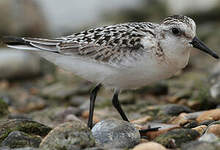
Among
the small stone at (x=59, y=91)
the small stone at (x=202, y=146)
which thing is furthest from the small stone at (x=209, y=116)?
the small stone at (x=59, y=91)

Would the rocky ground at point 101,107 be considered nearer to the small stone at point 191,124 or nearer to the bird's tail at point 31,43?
the small stone at point 191,124

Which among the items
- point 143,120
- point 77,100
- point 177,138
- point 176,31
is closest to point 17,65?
point 77,100

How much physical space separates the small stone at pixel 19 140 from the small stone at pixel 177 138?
135 cm

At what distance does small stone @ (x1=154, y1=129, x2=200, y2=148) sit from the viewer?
4527 millimetres

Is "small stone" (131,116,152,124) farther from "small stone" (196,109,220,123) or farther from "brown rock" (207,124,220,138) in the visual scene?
"brown rock" (207,124,220,138)

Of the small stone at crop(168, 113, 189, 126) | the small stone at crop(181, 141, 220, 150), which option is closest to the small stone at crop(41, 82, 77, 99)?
the small stone at crop(168, 113, 189, 126)

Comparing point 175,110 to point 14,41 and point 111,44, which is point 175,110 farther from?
point 14,41

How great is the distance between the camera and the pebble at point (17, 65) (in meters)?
9.68

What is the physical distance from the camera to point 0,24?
37.9ft

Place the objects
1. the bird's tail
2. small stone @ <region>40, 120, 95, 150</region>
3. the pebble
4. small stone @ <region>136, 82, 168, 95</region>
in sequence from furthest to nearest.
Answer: the pebble
small stone @ <region>136, 82, 168, 95</region>
the bird's tail
small stone @ <region>40, 120, 95, 150</region>

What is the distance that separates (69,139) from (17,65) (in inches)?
225

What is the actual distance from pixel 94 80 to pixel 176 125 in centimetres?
119

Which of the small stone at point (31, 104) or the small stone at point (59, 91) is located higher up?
the small stone at point (59, 91)

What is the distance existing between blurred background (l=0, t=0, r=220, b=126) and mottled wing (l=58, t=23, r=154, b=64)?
73.0 inches
